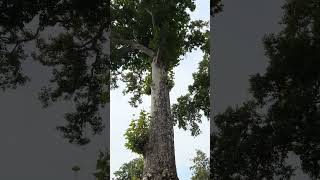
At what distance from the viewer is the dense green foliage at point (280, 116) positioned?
848cm

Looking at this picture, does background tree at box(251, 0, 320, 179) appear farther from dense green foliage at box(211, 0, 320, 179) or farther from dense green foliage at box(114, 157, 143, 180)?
dense green foliage at box(114, 157, 143, 180)

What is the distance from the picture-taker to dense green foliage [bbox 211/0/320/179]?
8477 millimetres

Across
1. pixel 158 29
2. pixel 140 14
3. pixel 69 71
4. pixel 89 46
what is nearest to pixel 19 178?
pixel 69 71

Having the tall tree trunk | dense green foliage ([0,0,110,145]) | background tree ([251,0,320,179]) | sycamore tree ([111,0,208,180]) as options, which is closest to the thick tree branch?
sycamore tree ([111,0,208,180])

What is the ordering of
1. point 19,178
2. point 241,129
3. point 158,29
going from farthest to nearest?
point 241,129
point 158,29
point 19,178

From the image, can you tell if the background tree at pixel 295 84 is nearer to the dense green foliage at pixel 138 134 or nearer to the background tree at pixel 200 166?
the background tree at pixel 200 166

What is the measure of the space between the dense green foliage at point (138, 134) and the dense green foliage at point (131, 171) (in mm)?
384

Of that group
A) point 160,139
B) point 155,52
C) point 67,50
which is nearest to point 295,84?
point 155,52

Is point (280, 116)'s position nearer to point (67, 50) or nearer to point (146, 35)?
point (146, 35)

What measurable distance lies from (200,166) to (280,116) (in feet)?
5.92

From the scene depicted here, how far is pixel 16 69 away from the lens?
277 inches

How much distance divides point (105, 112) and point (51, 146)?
157cm

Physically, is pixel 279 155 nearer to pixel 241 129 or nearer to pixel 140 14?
pixel 241 129

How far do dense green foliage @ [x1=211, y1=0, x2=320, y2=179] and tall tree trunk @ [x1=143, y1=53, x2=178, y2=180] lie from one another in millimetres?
1779
